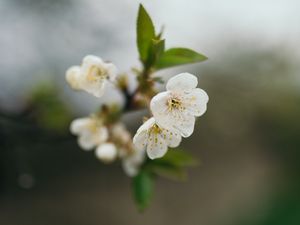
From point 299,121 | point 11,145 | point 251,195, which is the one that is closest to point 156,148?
point 11,145

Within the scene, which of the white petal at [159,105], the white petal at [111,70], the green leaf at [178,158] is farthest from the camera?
the green leaf at [178,158]

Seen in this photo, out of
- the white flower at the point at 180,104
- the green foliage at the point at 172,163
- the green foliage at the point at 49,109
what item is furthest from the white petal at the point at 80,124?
the green foliage at the point at 49,109

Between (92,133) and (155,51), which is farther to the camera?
(92,133)

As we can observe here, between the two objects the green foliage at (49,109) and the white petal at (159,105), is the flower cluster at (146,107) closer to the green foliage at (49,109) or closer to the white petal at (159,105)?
the white petal at (159,105)

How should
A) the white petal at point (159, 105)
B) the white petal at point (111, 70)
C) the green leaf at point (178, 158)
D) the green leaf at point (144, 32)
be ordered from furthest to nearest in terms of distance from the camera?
the green leaf at point (178, 158), the white petal at point (111, 70), the green leaf at point (144, 32), the white petal at point (159, 105)

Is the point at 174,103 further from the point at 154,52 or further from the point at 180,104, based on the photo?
the point at 154,52

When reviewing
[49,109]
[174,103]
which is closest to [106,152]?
[174,103]
